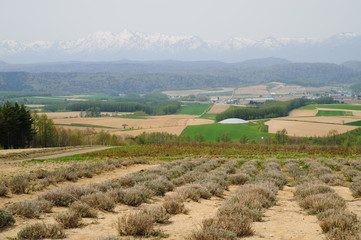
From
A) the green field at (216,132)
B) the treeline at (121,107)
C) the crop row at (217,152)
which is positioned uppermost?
the treeline at (121,107)

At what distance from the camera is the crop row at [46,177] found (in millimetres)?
12828

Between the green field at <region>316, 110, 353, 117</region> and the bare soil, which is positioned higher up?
the bare soil

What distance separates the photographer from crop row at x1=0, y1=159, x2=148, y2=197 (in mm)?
12828

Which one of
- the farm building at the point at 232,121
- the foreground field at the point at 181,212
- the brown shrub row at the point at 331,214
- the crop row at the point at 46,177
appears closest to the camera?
the brown shrub row at the point at 331,214

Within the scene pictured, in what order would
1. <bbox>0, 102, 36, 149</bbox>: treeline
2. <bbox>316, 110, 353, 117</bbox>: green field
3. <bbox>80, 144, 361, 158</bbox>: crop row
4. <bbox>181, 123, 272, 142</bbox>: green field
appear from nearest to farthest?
<bbox>80, 144, 361, 158</bbox>: crop row → <bbox>0, 102, 36, 149</bbox>: treeline → <bbox>181, 123, 272, 142</bbox>: green field → <bbox>316, 110, 353, 117</bbox>: green field

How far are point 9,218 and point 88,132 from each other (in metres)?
78.5

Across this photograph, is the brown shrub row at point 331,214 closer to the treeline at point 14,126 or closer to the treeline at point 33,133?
the treeline at point 14,126

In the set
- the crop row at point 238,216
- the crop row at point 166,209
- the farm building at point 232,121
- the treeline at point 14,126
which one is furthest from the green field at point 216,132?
the crop row at point 238,216

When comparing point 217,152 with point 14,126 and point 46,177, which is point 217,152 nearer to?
point 46,177

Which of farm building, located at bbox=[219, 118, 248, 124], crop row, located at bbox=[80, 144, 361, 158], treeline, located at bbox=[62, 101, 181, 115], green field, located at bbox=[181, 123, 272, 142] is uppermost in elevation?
treeline, located at bbox=[62, 101, 181, 115]

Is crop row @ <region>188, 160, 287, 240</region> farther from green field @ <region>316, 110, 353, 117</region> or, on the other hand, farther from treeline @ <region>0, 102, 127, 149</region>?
green field @ <region>316, 110, 353, 117</region>

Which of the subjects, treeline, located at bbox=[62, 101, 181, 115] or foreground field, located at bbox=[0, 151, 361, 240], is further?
treeline, located at bbox=[62, 101, 181, 115]

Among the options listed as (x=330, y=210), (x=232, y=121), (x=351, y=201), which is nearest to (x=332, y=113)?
(x=232, y=121)

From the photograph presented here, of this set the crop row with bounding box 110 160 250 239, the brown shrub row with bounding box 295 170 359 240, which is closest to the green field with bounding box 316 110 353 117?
the crop row with bounding box 110 160 250 239
